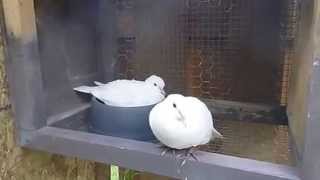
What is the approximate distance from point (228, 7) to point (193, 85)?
20 centimetres

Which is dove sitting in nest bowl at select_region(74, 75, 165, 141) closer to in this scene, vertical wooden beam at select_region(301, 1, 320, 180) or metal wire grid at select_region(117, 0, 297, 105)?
metal wire grid at select_region(117, 0, 297, 105)

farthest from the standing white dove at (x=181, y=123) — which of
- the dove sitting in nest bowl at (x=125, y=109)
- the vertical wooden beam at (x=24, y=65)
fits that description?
the vertical wooden beam at (x=24, y=65)

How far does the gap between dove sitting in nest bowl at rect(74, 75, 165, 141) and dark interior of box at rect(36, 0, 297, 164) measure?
0.19 ft

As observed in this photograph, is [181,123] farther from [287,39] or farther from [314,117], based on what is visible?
[287,39]

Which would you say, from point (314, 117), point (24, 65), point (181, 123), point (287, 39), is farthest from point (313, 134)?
point (24, 65)

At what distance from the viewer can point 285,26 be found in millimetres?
726

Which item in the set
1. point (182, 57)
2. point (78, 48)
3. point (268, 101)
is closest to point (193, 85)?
point (182, 57)

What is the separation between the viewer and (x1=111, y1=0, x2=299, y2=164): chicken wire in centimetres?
73

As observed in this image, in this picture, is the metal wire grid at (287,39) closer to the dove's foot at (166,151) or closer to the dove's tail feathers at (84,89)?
the dove's foot at (166,151)

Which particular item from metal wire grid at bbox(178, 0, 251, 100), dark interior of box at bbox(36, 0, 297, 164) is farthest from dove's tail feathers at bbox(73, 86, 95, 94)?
metal wire grid at bbox(178, 0, 251, 100)

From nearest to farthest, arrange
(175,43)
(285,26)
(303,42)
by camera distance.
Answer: (303,42)
(285,26)
(175,43)

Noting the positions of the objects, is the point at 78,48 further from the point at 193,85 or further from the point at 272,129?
the point at 272,129

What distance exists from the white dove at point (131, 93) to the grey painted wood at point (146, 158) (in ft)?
0.28

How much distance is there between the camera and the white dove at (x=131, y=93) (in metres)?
0.68
